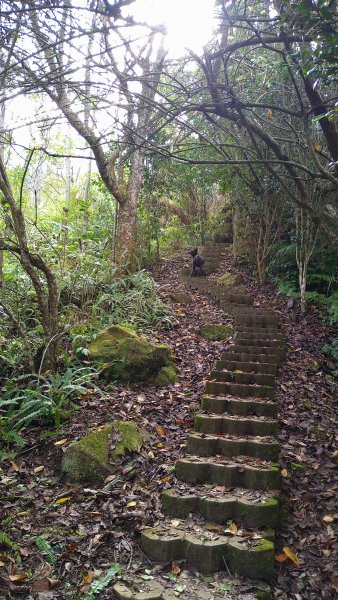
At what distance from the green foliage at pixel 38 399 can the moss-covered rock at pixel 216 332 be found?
2.67m

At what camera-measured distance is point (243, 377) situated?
5738 mm

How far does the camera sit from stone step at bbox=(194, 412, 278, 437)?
4.62 metres

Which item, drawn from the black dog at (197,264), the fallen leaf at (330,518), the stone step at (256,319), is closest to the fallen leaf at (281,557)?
the fallen leaf at (330,518)

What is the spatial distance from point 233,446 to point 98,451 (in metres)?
1.34

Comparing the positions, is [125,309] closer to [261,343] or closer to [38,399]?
[261,343]

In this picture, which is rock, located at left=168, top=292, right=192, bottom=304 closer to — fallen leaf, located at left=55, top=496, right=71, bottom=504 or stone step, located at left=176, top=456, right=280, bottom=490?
stone step, located at left=176, top=456, right=280, bottom=490

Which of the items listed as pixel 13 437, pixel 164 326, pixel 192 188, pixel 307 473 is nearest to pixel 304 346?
pixel 164 326

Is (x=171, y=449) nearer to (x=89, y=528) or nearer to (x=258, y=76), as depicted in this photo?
(x=89, y=528)

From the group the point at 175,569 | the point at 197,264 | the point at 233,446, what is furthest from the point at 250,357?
the point at 197,264

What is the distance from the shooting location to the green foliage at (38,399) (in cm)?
466

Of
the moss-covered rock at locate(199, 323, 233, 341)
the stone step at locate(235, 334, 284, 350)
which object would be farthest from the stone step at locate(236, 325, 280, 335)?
Answer: the stone step at locate(235, 334, 284, 350)

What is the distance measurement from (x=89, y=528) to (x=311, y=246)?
719 cm

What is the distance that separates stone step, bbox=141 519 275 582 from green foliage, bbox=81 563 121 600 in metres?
0.31

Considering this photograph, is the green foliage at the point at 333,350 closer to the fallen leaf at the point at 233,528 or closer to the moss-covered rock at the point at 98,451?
the moss-covered rock at the point at 98,451
